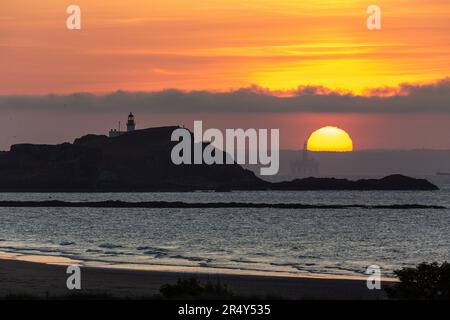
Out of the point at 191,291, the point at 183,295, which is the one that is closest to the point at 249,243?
the point at 191,291

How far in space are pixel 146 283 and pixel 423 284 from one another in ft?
42.1

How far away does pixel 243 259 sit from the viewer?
52.9m

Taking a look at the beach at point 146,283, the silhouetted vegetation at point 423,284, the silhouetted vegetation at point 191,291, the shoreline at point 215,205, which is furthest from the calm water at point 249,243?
the shoreline at point 215,205

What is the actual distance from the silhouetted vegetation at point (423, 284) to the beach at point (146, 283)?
2.37 m

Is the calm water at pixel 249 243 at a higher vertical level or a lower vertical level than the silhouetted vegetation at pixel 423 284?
lower

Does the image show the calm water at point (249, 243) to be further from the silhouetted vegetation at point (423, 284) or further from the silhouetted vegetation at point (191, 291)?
the silhouetted vegetation at point (191, 291)

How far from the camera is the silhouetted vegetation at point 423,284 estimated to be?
86.5ft

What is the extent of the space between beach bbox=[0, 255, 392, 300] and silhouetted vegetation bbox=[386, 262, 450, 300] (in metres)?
2.37

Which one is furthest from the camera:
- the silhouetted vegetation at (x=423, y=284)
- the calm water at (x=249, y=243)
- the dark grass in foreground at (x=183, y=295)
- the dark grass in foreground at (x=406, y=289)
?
the calm water at (x=249, y=243)

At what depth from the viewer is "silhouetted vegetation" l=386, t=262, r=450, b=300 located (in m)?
26.4

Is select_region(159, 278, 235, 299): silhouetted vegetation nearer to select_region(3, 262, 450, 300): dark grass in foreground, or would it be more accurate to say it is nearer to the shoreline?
select_region(3, 262, 450, 300): dark grass in foreground

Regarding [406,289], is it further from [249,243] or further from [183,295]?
[249,243]

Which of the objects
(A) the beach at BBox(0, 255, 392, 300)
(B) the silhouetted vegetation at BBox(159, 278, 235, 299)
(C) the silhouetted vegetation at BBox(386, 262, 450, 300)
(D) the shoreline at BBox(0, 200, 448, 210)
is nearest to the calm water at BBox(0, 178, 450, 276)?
(A) the beach at BBox(0, 255, 392, 300)
